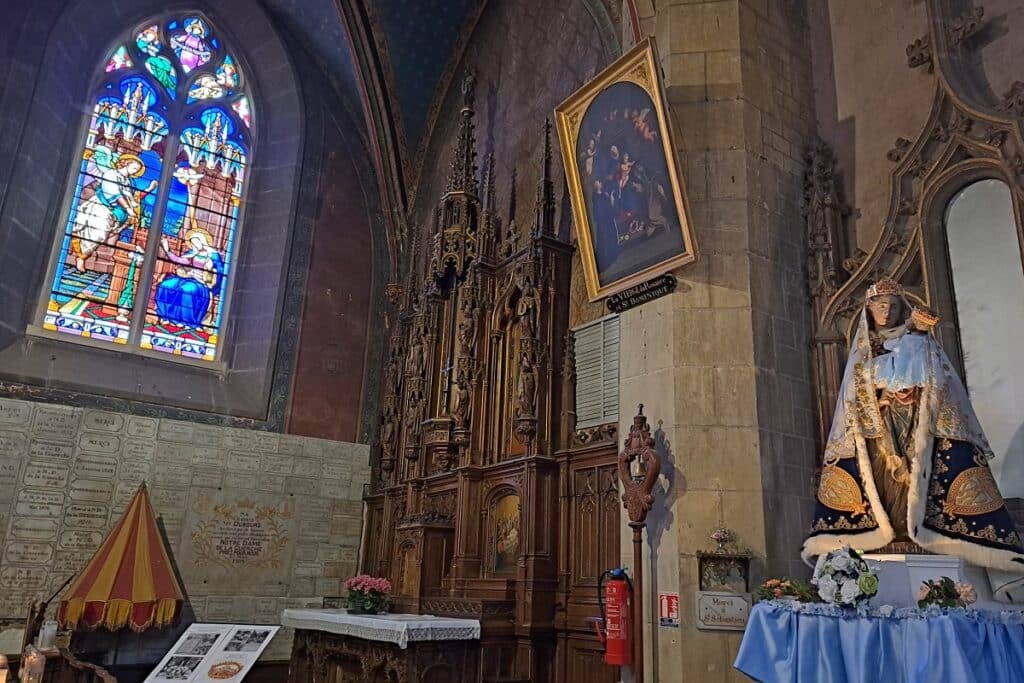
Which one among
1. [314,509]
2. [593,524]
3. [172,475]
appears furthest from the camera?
[314,509]

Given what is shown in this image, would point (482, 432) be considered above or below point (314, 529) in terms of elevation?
above

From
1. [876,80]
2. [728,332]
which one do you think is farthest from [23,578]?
[876,80]

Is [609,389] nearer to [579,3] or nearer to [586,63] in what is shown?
[586,63]

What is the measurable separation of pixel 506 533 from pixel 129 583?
14.5ft

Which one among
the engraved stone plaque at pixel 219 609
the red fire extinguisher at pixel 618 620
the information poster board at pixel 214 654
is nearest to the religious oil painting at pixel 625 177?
the red fire extinguisher at pixel 618 620

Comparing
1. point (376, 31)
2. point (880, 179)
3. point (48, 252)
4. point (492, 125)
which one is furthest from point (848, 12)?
point (48, 252)

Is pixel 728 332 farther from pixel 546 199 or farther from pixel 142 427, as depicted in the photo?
pixel 142 427

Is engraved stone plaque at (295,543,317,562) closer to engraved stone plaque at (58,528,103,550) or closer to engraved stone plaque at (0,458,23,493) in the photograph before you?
engraved stone plaque at (58,528,103,550)

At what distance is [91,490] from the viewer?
9.67 meters

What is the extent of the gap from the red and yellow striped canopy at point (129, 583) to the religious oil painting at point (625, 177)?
620 centimetres

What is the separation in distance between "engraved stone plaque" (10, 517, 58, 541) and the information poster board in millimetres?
3096

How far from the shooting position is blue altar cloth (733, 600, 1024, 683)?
380cm

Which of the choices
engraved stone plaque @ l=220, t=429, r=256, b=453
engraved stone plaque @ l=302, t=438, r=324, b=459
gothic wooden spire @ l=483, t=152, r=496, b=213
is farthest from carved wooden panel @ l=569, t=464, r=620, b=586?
engraved stone plaque @ l=220, t=429, r=256, b=453

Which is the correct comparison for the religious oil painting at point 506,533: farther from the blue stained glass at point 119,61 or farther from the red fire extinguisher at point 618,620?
Result: the blue stained glass at point 119,61
